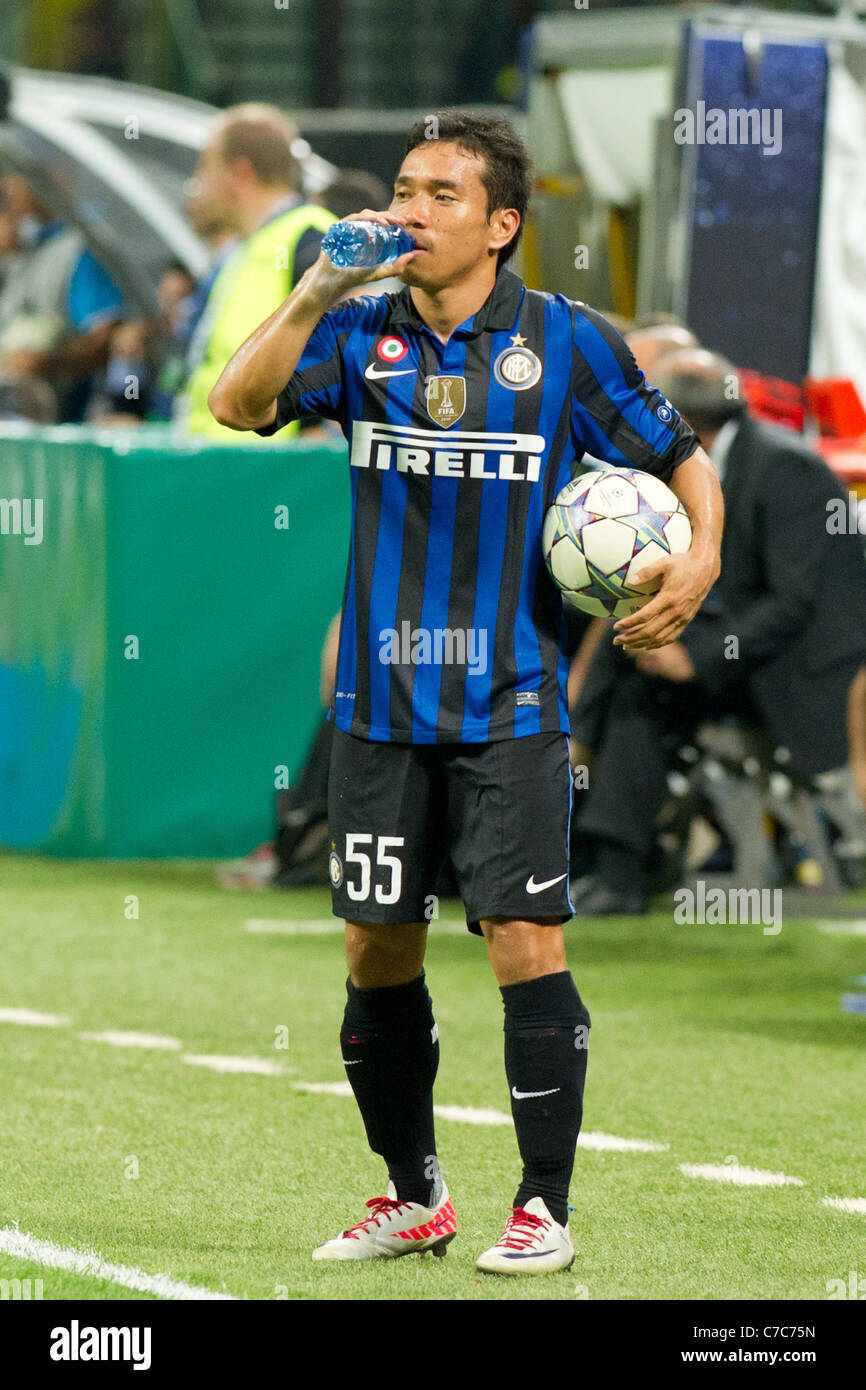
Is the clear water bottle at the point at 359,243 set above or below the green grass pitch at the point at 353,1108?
above

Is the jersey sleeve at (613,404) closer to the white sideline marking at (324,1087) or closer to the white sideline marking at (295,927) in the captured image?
the white sideline marking at (324,1087)

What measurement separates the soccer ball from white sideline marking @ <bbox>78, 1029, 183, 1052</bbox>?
8.54 feet

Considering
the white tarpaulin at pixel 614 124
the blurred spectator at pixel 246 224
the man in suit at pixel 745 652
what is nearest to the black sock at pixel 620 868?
the man in suit at pixel 745 652

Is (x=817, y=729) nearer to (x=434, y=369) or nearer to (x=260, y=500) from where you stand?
(x=260, y=500)

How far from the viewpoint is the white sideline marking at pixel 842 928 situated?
888 centimetres

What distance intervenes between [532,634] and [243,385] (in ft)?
2.30

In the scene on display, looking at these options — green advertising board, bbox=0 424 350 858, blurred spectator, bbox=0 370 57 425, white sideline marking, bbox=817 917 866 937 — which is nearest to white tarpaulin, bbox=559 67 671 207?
green advertising board, bbox=0 424 350 858

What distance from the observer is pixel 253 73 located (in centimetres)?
3625

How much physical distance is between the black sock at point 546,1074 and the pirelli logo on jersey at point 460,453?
0.93 meters

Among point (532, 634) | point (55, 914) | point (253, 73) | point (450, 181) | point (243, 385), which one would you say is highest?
point (253, 73)

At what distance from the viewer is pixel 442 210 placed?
439 cm

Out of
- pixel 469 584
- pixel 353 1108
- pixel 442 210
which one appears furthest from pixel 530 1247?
pixel 442 210

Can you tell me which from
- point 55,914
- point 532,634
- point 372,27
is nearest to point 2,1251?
point 532,634

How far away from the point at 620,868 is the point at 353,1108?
3.34 meters
